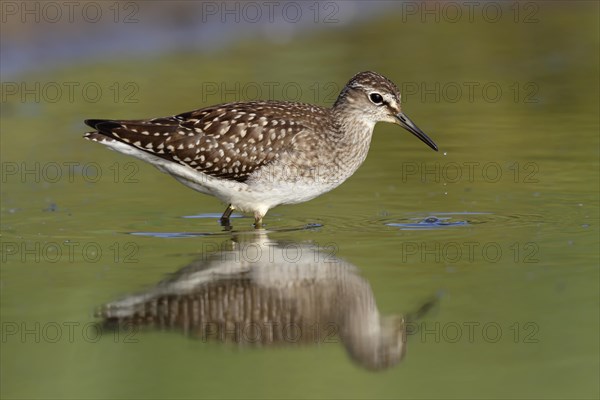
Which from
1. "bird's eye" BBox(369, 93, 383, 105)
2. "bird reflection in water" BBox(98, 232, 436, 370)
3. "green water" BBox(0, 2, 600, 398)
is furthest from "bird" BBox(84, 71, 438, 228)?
"bird reflection in water" BBox(98, 232, 436, 370)

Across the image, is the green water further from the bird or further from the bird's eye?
the bird's eye

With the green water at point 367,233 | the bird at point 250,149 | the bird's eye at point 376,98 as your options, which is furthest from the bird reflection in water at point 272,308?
the bird's eye at point 376,98

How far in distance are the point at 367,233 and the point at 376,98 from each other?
1800mm

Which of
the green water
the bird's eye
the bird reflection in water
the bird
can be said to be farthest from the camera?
the bird's eye

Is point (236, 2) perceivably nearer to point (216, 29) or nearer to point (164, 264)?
point (216, 29)

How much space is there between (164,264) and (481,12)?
58.1 feet

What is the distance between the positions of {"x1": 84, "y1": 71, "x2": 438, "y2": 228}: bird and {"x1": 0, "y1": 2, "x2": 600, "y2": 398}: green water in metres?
0.41

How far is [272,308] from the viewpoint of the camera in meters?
9.62

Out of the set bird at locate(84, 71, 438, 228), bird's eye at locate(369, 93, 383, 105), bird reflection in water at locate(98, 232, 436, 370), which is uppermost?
bird's eye at locate(369, 93, 383, 105)

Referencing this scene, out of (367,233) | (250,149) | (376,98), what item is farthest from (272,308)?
(376,98)

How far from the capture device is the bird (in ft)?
41.7

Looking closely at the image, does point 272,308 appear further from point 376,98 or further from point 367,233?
point 376,98

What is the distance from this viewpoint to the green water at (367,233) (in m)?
8.38

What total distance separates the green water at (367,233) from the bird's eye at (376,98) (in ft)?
3.61
